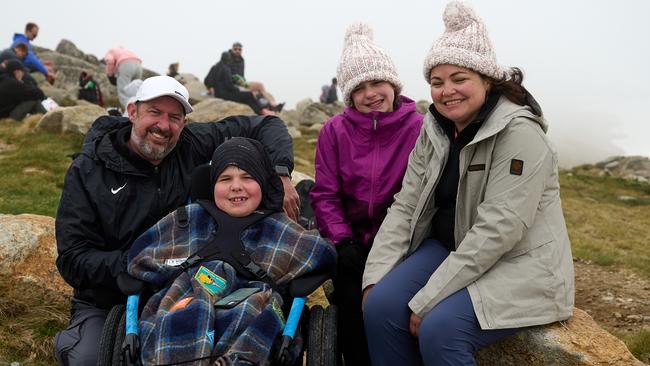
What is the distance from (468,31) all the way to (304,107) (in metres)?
39.4

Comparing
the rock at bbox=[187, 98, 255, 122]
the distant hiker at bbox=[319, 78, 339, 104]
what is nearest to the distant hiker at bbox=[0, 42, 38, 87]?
the rock at bbox=[187, 98, 255, 122]

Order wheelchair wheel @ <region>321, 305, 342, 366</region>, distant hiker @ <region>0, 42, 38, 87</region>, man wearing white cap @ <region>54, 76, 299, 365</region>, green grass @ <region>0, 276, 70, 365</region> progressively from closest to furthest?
1. wheelchair wheel @ <region>321, 305, 342, 366</region>
2. man wearing white cap @ <region>54, 76, 299, 365</region>
3. green grass @ <region>0, 276, 70, 365</region>
4. distant hiker @ <region>0, 42, 38, 87</region>

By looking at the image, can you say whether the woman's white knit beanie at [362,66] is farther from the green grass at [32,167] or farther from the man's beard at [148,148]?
the green grass at [32,167]

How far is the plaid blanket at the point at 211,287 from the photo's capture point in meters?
3.57

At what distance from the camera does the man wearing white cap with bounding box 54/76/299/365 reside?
171 inches

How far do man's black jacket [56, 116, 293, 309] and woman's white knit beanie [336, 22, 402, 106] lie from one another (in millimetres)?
1533

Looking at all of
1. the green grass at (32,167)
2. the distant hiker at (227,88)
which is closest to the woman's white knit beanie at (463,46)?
the green grass at (32,167)

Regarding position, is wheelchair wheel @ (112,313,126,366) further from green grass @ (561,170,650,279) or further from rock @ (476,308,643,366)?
green grass @ (561,170,650,279)

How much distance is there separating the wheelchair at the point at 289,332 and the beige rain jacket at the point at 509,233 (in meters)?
0.59

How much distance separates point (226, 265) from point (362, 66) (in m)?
2.01

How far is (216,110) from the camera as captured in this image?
857 inches

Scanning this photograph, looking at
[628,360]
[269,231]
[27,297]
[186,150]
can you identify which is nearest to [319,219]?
[269,231]

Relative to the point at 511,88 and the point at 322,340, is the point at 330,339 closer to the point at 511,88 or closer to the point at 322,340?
the point at 322,340

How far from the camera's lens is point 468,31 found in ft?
13.4
